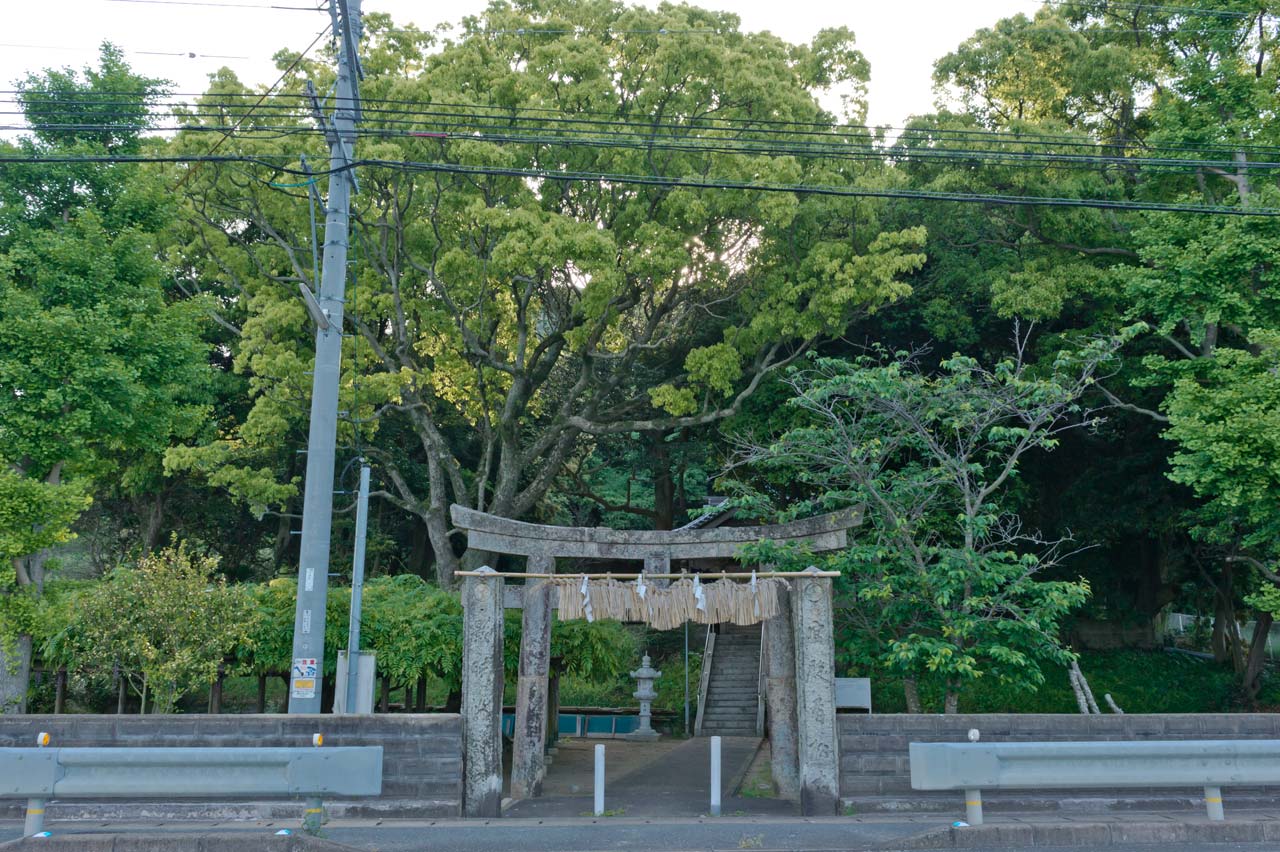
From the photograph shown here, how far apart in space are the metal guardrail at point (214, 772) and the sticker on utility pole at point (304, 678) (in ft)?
7.56

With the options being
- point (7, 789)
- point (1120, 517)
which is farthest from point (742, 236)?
point (7, 789)

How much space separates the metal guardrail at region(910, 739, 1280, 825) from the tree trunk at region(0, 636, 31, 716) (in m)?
14.2

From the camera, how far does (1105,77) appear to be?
906 inches

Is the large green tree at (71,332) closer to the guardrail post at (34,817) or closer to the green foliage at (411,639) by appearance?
the green foliage at (411,639)

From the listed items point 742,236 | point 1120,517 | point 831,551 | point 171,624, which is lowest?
point 171,624

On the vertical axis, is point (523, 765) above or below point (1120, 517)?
below

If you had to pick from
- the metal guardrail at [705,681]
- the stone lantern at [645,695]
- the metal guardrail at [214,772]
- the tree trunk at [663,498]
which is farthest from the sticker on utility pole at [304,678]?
the tree trunk at [663,498]

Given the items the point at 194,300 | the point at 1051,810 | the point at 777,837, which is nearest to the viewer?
the point at 777,837

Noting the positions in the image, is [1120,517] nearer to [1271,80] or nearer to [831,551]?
[1271,80]

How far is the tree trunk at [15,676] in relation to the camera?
1505 centimetres

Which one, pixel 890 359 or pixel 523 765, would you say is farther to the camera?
pixel 890 359

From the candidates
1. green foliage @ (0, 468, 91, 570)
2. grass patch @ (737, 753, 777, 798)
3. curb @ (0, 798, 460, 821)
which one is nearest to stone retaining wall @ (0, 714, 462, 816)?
curb @ (0, 798, 460, 821)

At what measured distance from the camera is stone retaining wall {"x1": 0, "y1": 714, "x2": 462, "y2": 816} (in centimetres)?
1005

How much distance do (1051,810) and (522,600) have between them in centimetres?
689
